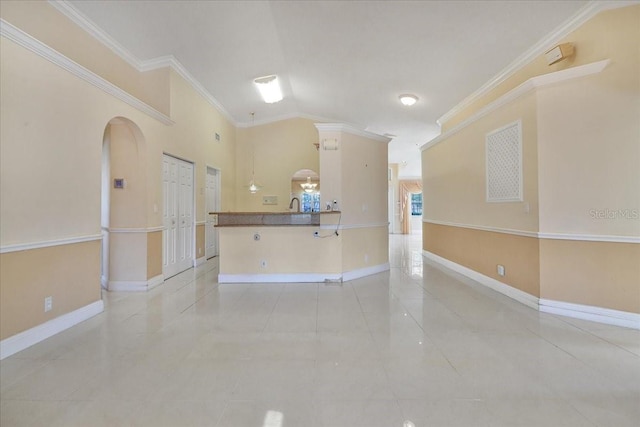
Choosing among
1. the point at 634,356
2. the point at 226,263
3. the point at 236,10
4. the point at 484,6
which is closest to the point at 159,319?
the point at 226,263

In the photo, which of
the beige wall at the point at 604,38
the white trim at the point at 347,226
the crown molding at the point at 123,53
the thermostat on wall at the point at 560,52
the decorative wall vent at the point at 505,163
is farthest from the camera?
the white trim at the point at 347,226

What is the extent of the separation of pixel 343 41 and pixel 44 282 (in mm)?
4408

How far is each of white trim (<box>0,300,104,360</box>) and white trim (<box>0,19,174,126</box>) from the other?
7.86ft

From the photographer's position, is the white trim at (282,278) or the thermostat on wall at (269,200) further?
the thermostat on wall at (269,200)

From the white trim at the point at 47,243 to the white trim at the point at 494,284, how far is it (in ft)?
16.3

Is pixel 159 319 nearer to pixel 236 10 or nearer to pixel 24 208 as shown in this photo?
pixel 24 208

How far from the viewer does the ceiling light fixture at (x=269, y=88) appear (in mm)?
5691

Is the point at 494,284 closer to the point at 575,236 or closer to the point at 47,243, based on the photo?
the point at 575,236

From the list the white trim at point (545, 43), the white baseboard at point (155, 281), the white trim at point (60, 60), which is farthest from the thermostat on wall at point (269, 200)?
the white trim at point (545, 43)

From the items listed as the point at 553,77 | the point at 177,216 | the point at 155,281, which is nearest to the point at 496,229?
the point at 553,77

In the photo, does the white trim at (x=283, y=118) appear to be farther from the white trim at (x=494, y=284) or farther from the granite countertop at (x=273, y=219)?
the white trim at (x=494, y=284)

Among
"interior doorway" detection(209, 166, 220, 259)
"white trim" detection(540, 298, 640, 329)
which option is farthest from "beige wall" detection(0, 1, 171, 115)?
"white trim" detection(540, 298, 640, 329)

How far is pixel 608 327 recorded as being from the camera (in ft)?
9.15

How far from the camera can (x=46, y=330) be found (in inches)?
105
